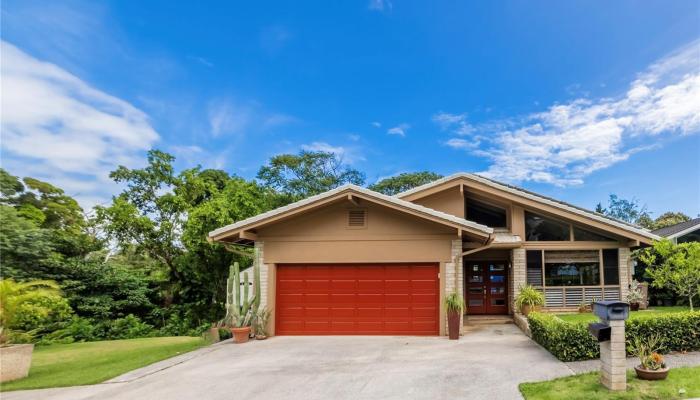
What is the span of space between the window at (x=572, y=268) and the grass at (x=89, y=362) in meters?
12.1

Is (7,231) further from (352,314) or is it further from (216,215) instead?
→ (352,314)

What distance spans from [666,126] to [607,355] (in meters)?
21.8

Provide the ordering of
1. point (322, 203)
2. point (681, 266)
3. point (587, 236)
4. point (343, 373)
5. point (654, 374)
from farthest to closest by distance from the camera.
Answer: point (587, 236) → point (322, 203) → point (681, 266) → point (343, 373) → point (654, 374)

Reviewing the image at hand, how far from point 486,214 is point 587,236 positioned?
3582mm

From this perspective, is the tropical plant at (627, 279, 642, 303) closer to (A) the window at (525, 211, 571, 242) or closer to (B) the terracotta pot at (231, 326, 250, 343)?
(A) the window at (525, 211, 571, 242)

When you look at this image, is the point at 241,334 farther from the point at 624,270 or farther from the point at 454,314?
the point at 624,270

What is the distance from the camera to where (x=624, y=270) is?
1450cm

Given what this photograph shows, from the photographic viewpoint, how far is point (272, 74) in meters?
22.4

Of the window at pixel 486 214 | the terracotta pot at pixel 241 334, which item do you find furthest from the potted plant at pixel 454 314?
the window at pixel 486 214

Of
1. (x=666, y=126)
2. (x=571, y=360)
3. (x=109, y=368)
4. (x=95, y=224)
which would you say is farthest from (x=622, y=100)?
(x=95, y=224)

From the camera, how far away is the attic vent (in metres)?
12.3

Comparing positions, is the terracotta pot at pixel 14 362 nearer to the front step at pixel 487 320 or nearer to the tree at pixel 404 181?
the front step at pixel 487 320

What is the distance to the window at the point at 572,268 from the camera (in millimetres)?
14766

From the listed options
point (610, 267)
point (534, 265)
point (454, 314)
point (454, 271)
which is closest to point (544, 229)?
point (534, 265)
